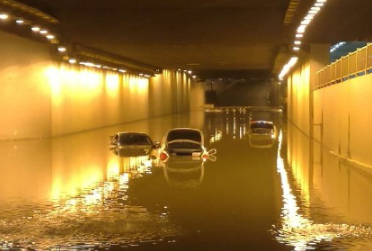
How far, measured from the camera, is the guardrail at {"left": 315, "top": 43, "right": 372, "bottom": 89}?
20.1m

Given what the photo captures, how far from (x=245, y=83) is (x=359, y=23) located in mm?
113239

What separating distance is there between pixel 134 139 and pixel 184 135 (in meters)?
4.51

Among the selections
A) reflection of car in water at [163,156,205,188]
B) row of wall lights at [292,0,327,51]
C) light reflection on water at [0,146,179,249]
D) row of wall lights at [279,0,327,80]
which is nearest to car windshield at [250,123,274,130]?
row of wall lights at [279,0,327,80]

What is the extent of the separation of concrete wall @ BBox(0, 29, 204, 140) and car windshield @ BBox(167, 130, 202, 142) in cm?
1017

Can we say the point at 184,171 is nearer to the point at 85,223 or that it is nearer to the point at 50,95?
the point at 85,223

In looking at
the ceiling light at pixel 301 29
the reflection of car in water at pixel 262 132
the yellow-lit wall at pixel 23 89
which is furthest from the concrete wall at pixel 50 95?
the ceiling light at pixel 301 29

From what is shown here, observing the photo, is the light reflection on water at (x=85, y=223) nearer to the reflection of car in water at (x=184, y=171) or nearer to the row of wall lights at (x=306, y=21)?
the reflection of car in water at (x=184, y=171)

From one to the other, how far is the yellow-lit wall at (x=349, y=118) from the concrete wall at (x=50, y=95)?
14.7 m

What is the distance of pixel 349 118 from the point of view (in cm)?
2275

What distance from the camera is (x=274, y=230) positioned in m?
10.2

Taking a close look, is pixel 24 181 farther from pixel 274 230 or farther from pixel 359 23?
pixel 359 23

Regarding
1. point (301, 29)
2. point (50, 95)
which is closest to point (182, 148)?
point (301, 29)

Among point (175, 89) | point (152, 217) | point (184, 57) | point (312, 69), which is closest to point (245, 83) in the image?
point (175, 89)

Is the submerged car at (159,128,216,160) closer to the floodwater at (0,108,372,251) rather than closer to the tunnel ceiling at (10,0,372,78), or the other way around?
the floodwater at (0,108,372,251)
